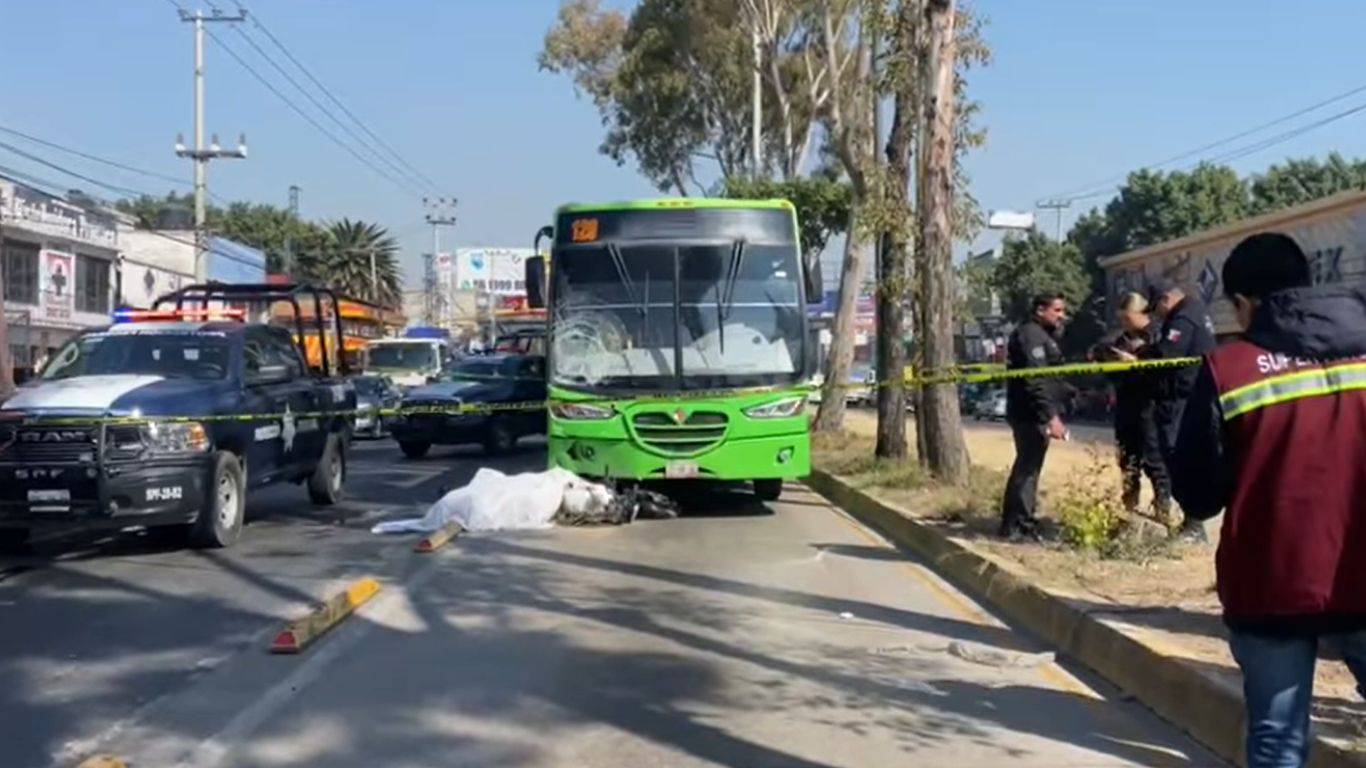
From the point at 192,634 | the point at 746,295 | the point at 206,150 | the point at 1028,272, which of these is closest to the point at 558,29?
the point at 206,150

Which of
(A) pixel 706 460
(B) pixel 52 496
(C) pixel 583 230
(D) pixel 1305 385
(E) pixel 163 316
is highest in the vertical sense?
(C) pixel 583 230

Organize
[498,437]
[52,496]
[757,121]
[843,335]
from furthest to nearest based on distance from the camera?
[757,121] < [843,335] < [498,437] < [52,496]

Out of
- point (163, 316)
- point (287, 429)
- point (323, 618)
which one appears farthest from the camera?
point (163, 316)

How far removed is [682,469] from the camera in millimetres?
14945

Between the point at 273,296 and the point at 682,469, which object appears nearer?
the point at 682,469

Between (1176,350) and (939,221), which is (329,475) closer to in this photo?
(939,221)

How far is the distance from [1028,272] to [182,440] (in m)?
52.4

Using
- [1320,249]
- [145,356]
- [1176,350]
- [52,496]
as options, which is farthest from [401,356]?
[1176,350]

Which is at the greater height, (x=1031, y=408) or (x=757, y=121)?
(x=757, y=121)

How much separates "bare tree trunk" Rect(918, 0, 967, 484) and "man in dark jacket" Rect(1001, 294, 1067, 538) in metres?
3.46

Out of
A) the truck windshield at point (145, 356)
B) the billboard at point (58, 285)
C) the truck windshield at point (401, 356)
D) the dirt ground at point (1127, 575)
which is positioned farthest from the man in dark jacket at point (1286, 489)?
the billboard at point (58, 285)

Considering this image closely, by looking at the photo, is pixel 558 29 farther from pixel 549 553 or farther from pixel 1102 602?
pixel 1102 602

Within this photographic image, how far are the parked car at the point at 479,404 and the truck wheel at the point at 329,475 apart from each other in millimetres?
6290

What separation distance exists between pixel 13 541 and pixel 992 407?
1663 inches
